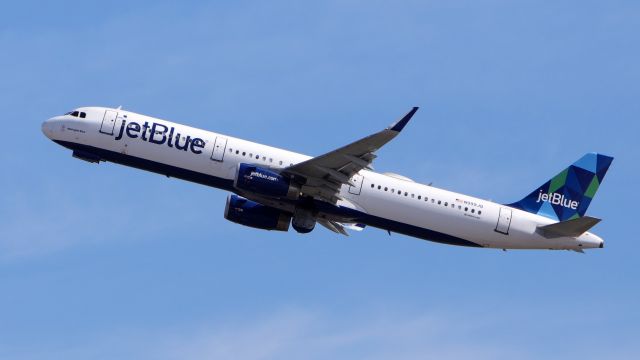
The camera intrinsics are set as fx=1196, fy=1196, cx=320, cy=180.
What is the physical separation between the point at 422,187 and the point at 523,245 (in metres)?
6.84

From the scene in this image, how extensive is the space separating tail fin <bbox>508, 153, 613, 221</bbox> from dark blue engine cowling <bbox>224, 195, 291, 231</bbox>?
45.4 feet

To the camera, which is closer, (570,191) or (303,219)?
(303,219)

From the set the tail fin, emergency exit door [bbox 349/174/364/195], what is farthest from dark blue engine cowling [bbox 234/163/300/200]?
the tail fin

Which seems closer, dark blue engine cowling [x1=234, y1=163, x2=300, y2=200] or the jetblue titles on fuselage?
dark blue engine cowling [x1=234, y1=163, x2=300, y2=200]

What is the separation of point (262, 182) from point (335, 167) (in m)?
4.02

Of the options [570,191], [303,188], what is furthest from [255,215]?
[570,191]

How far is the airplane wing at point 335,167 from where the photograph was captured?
203 feet

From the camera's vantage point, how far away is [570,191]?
236 ft

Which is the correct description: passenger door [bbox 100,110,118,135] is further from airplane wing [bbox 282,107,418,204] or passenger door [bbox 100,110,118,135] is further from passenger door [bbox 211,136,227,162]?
airplane wing [bbox 282,107,418,204]

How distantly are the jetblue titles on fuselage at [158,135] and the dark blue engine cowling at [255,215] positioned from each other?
14.5ft

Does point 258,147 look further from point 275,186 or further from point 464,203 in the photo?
point 464,203

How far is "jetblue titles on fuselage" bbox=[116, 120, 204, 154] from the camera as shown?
6612 centimetres

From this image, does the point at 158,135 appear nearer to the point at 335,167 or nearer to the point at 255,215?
the point at 255,215

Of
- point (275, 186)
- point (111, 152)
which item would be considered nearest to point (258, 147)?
point (275, 186)
